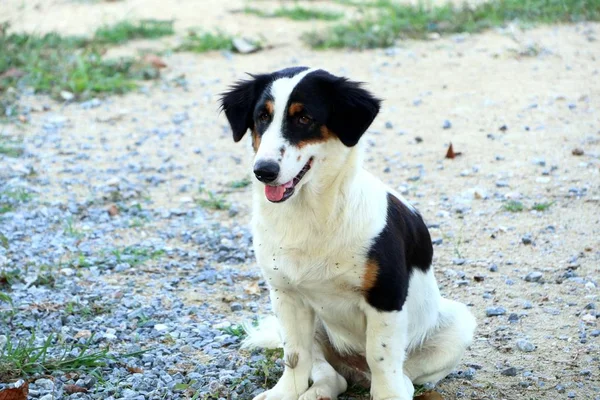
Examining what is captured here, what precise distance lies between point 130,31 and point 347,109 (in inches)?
327

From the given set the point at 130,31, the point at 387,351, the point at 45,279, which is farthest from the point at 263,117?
the point at 130,31

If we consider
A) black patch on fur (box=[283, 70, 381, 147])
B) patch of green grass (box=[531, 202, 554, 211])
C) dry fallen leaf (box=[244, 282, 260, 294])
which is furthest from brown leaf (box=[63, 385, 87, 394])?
patch of green grass (box=[531, 202, 554, 211])

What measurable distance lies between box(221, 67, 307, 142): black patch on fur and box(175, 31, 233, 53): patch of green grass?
23.1ft

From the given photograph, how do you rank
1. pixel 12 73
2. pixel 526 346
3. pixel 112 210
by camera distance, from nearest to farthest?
pixel 526 346, pixel 112 210, pixel 12 73

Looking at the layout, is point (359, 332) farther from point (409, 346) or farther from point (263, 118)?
point (263, 118)

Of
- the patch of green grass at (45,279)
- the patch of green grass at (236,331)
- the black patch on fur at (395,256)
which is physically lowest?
the patch of green grass at (45,279)

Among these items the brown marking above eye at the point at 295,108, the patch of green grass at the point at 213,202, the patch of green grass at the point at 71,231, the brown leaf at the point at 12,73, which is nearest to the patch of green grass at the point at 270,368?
the brown marking above eye at the point at 295,108

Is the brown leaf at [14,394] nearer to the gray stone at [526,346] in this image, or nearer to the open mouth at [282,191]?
the open mouth at [282,191]

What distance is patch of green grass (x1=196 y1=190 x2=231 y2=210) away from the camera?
21.5 feet

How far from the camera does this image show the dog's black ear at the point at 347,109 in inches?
140

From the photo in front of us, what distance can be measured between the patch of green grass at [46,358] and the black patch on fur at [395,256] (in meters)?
1.27

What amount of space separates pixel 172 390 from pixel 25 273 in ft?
5.86

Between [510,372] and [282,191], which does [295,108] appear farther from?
[510,372]

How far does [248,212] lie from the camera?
646 centimetres
